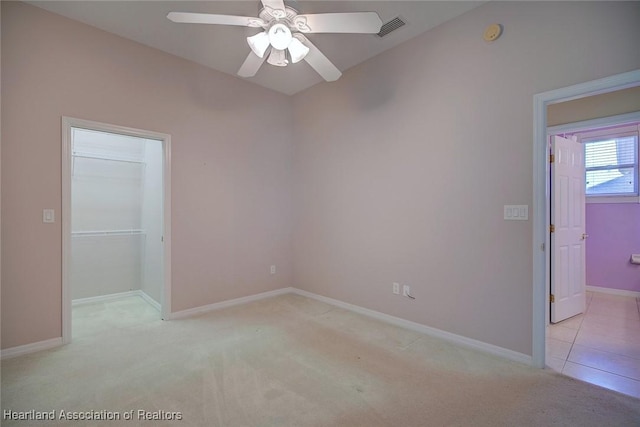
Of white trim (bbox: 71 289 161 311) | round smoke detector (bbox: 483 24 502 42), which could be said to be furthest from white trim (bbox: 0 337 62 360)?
round smoke detector (bbox: 483 24 502 42)

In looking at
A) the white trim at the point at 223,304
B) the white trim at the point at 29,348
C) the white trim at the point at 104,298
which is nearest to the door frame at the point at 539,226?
the white trim at the point at 223,304

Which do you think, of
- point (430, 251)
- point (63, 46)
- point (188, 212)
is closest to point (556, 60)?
point (430, 251)

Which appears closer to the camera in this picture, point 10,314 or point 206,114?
point 10,314

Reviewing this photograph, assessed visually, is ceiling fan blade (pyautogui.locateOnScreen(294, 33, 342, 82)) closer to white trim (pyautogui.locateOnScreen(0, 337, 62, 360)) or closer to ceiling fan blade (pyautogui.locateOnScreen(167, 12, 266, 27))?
ceiling fan blade (pyautogui.locateOnScreen(167, 12, 266, 27))

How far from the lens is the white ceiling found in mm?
2500

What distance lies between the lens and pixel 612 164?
4.41 meters

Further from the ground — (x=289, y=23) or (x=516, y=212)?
(x=289, y=23)

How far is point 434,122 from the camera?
2873 mm

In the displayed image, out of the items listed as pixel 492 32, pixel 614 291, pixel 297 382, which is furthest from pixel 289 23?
pixel 614 291

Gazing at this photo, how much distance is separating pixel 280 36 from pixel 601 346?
3.81 metres

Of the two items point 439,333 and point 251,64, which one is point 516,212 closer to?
point 439,333

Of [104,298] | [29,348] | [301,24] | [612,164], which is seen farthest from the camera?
[612,164]

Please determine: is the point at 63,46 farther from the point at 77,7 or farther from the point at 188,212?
the point at 188,212

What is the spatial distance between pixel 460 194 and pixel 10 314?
13.4 ft
